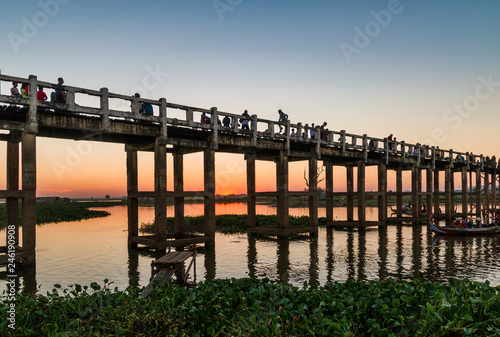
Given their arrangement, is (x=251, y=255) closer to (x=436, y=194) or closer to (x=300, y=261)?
(x=300, y=261)

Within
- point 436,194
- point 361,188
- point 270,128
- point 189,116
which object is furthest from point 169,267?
point 436,194

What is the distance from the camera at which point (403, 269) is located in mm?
15508

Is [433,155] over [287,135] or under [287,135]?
under

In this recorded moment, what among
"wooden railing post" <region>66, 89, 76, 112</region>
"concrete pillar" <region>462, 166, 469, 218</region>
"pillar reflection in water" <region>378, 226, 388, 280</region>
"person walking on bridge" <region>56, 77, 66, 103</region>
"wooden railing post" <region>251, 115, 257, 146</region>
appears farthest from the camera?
"concrete pillar" <region>462, 166, 469, 218</region>

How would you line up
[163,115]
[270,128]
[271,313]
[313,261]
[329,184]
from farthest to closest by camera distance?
1. [329,184]
2. [270,128]
3. [163,115]
4. [313,261]
5. [271,313]

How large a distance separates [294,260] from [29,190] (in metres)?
11.2

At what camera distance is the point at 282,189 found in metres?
24.7

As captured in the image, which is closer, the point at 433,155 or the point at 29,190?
the point at 29,190

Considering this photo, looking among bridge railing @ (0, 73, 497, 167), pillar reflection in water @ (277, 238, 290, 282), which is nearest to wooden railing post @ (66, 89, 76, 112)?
bridge railing @ (0, 73, 497, 167)

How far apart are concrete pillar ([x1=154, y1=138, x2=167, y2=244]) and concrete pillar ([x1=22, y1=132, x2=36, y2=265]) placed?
207 inches

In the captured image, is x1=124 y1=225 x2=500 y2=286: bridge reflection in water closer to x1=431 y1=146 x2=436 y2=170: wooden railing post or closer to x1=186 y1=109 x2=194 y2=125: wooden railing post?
x1=186 y1=109 x2=194 y2=125: wooden railing post

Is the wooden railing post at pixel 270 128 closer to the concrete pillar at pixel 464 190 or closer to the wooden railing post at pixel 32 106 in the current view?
the wooden railing post at pixel 32 106

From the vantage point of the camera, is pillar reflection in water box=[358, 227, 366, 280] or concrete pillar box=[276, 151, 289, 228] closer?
pillar reflection in water box=[358, 227, 366, 280]

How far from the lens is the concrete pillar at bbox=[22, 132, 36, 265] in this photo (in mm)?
14477
